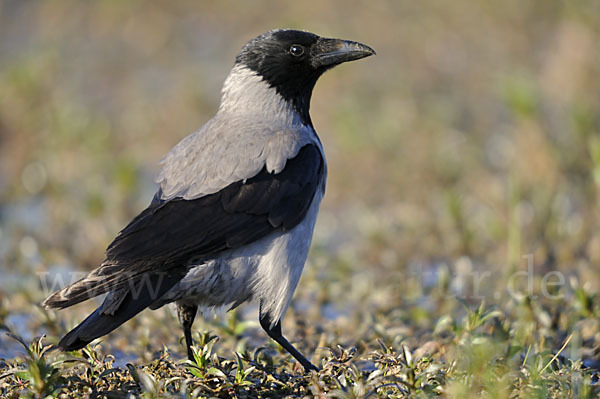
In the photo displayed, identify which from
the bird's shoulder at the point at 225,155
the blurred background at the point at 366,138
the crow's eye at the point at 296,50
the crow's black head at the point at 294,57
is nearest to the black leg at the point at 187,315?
the bird's shoulder at the point at 225,155

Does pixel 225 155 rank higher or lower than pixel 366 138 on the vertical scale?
higher

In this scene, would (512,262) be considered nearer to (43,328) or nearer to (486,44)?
(43,328)

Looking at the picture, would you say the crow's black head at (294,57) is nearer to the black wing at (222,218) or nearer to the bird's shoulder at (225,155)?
the bird's shoulder at (225,155)

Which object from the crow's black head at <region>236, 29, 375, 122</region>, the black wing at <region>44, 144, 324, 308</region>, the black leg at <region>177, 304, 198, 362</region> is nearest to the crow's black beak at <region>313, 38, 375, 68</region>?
the crow's black head at <region>236, 29, 375, 122</region>

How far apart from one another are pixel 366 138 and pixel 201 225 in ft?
13.5

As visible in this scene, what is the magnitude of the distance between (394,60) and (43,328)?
5988mm

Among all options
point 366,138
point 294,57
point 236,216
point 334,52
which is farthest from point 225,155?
point 366,138

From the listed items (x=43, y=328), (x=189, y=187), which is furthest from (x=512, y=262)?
(x=43, y=328)

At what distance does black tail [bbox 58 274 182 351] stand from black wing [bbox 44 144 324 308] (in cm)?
5

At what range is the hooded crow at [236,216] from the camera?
3432mm

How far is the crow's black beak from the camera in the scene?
170 inches

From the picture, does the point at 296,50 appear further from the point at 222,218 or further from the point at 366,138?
the point at 366,138

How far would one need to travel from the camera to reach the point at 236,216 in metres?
3.69

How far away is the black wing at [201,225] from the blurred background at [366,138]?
105cm
